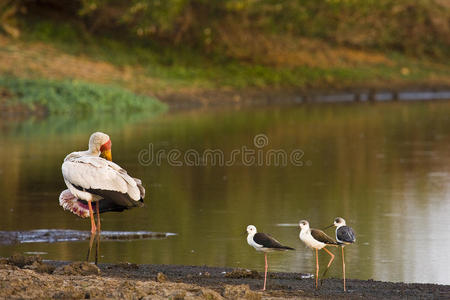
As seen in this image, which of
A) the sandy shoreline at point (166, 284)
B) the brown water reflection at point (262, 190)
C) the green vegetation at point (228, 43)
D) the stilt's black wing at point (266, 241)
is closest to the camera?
the sandy shoreline at point (166, 284)

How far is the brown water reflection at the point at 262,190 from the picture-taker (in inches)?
438

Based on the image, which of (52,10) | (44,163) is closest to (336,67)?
(52,10)

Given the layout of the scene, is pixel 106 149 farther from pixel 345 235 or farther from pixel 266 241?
pixel 345 235

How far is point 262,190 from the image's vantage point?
16391 millimetres

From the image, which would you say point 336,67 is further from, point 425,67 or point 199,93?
point 199,93

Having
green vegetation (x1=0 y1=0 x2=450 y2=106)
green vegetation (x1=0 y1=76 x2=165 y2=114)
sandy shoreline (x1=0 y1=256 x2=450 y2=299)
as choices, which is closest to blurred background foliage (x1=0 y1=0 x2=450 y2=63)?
green vegetation (x1=0 y1=0 x2=450 y2=106)

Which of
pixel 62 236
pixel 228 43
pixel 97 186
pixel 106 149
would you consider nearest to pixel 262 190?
pixel 62 236

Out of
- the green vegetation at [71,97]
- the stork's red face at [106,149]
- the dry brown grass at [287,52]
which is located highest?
the dry brown grass at [287,52]

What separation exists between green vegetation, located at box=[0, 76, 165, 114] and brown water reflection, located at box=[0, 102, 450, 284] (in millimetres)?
2465

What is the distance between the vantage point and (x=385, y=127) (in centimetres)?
2767

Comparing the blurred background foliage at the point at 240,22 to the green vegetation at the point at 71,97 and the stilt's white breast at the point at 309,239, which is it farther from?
the stilt's white breast at the point at 309,239

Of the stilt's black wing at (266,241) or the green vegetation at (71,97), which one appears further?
the green vegetation at (71,97)

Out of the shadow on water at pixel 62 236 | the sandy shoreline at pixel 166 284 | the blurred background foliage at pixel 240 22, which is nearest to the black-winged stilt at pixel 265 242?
the sandy shoreline at pixel 166 284

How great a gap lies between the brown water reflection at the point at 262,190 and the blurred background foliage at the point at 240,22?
11.2 m
